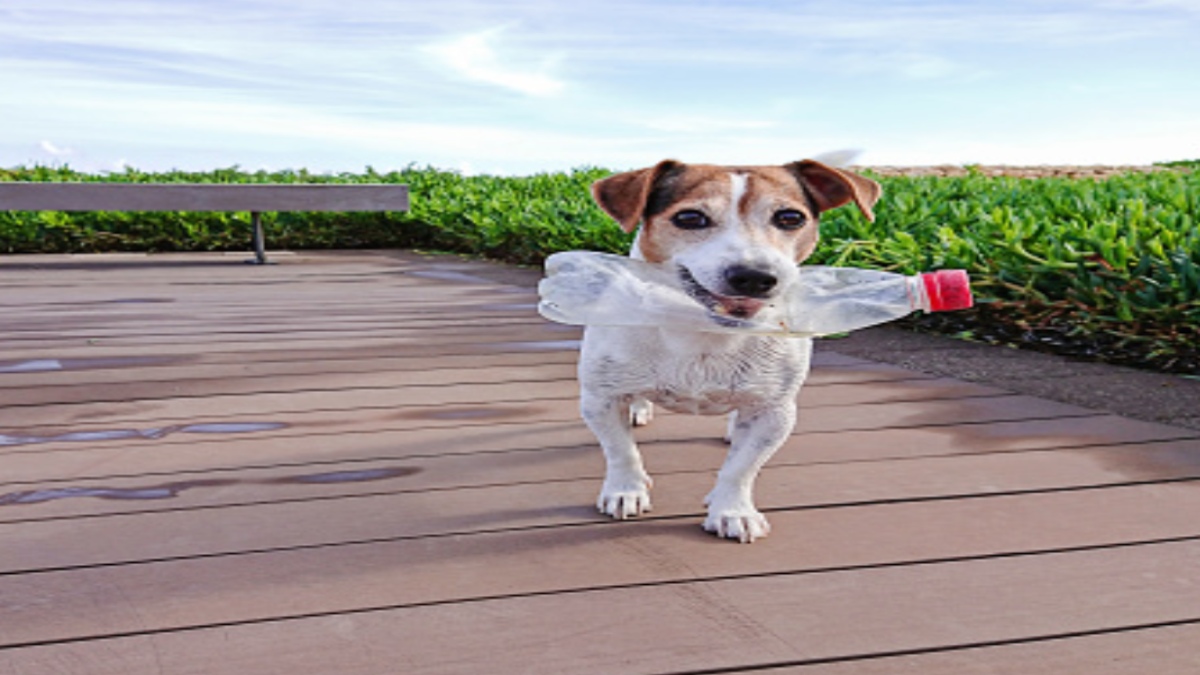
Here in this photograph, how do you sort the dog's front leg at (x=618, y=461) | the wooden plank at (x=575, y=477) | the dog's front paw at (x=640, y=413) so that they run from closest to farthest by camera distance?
the dog's front leg at (x=618, y=461)
the wooden plank at (x=575, y=477)
the dog's front paw at (x=640, y=413)

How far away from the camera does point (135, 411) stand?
156 inches

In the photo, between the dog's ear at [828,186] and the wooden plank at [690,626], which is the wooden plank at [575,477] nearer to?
the wooden plank at [690,626]

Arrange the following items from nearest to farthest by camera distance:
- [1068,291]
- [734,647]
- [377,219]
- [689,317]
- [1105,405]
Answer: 1. [734,647]
2. [689,317]
3. [1105,405]
4. [1068,291]
5. [377,219]

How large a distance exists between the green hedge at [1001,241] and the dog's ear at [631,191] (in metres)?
2.51

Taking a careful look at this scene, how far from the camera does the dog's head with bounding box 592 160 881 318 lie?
2213 millimetres

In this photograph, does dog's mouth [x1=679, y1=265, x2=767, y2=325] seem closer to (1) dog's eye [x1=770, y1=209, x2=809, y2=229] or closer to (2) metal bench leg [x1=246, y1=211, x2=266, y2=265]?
(1) dog's eye [x1=770, y1=209, x2=809, y2=229]

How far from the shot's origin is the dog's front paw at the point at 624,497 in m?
2.70

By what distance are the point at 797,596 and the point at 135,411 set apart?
104 inches

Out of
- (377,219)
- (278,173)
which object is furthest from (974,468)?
(278,173)

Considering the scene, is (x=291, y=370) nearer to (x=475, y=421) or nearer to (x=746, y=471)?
(x=475, y=421)

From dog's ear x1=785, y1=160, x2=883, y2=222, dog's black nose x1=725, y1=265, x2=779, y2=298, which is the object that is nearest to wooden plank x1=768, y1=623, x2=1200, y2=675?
dog's black nose x1=725, y1=265, x2=779, y2=298

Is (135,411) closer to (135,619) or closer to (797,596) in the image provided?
(135,619)

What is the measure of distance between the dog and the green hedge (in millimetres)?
2382

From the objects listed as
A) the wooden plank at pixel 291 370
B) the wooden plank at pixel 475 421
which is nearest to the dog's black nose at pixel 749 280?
the wooden plank at pixel 475 421
